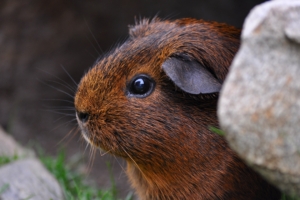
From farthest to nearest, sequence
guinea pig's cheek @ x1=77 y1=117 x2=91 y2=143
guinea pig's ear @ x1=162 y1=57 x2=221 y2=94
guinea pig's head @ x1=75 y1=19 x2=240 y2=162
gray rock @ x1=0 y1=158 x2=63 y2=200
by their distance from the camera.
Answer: gray rock @ x1=0 y1=158 x2=63 y2=200 → guinea pig's cheek @ x1=77 y1=117 x2=91 y2=143 → guinea pig's head @ x1=75 y1=19 x2=240 y2=162 → guinea pig's ear @ x1=162 y1=57 x2=221 y2=94

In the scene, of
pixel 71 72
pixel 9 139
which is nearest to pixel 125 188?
pixel 9 139

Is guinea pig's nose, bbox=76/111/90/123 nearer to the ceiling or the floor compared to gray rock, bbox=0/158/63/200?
nearer to the ceiling

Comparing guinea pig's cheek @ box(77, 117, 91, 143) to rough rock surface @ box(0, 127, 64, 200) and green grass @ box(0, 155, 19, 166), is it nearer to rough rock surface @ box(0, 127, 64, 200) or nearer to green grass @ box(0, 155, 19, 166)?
rough rock surface @ box(0, 127, 64, 200)

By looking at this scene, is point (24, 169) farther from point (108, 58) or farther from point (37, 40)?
point (37, 40)

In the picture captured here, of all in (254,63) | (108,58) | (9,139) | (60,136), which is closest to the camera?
(254,63)

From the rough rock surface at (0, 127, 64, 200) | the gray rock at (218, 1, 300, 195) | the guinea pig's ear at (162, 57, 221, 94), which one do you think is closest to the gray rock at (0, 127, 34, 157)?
the rough rock surface at (0, 127, 64, 200)

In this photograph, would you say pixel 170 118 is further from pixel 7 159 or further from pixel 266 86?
pixel 7 159
